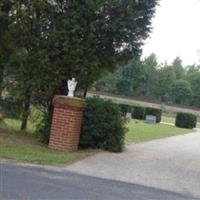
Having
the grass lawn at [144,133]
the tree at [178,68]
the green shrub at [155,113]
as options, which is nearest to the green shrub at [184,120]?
the green shrub at [155,113]

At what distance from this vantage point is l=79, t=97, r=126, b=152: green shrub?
49.9 feet

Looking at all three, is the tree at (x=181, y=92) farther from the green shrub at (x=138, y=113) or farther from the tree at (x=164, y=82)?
the green shrub at (x=138, y=113)

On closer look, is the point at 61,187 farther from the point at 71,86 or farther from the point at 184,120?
the point at 184,120

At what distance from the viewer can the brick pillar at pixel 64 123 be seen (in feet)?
A: 46.7

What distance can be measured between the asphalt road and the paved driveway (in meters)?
0.68

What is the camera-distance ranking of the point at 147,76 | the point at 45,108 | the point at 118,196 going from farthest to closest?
the point at 147,76 → the point at 45,108 → the point at 118,196

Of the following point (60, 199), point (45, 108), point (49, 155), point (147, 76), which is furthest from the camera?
point (147, 76)

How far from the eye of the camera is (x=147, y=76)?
112125 mm

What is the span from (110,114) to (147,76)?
319ft

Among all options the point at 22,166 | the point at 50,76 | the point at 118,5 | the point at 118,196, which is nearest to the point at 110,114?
the point at 50,76

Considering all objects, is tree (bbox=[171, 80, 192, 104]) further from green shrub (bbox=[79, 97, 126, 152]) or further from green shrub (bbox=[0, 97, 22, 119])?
green shrub (bbox=[79, 97, 126, 152])

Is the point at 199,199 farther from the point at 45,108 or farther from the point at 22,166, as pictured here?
the point at 45,108

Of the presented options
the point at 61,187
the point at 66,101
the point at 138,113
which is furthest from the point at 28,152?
the point at 138,113

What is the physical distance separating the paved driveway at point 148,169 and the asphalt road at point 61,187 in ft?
2.22
